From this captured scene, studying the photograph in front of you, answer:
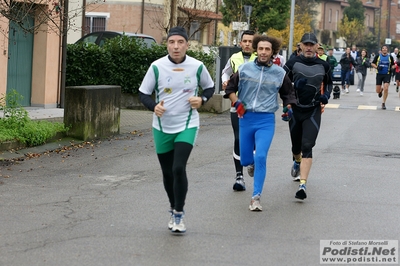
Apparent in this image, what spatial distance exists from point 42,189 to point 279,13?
4586cm

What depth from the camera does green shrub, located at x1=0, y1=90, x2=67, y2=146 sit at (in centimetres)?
1373

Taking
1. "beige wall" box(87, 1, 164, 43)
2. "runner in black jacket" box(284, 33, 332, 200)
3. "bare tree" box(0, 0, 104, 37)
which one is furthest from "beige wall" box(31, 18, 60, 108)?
"beige wall" box(87, 1, 164, 43)

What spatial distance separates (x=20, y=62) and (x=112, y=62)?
117 inches

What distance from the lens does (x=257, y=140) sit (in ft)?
30.0

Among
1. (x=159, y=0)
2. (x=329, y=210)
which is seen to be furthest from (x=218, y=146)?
(x=159, y=0)

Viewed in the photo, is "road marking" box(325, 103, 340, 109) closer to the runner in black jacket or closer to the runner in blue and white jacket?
the runner in black jacket

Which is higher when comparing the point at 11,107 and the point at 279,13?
the point at 279,13

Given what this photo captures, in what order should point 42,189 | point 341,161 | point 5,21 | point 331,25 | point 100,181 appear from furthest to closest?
point 331,25
point 5,21
point 341,161
point 100,181
point 42,189

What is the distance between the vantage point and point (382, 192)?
411 inches

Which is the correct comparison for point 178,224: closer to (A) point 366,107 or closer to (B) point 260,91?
(B) point 260,91

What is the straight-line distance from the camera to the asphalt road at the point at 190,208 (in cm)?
700

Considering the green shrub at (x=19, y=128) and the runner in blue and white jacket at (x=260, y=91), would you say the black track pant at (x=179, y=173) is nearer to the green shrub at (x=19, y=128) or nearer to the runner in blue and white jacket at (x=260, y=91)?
the runner in blue and white jacket at (x=260, y=91)

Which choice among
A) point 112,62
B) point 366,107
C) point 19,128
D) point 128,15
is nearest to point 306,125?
point 19,128

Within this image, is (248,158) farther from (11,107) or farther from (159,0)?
(159,0)
